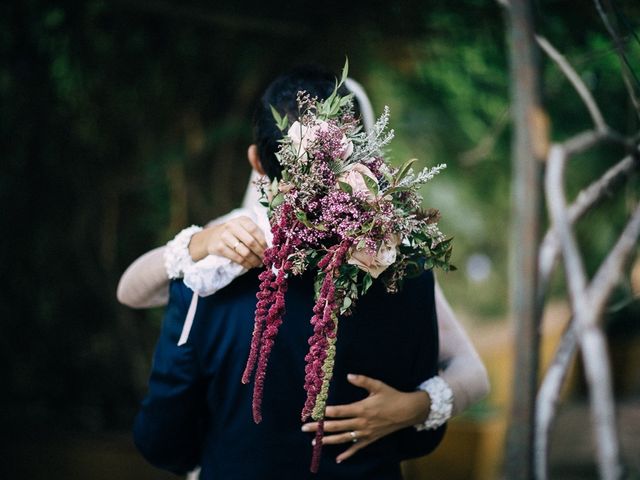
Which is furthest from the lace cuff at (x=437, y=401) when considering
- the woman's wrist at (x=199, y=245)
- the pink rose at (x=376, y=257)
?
the woman's wrist at (x=199, y=245)

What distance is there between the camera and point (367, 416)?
152 cm

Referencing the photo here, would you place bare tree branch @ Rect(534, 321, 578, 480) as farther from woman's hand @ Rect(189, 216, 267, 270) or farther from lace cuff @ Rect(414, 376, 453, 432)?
woman's hand @ Rect(189, 216, 267, 270)

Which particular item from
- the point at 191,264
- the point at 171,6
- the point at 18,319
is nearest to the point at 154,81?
the point at 171,6

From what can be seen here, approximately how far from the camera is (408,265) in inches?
55.7

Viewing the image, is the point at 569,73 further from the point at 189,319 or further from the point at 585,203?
the point at 189,319

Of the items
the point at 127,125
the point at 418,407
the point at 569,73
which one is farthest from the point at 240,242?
the point at 127,125

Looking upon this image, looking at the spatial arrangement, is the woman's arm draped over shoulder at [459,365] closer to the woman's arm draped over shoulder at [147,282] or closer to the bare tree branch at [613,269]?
the bare tree branch at [613,269]

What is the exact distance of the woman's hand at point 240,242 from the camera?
1344mm

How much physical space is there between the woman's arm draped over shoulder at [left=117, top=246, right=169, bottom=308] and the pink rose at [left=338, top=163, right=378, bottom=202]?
0.50m

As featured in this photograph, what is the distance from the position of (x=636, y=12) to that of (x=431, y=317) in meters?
1.52

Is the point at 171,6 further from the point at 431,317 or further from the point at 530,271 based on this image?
the point at 530,271

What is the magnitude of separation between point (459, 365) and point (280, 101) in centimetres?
77

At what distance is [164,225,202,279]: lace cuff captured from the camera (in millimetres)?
1485

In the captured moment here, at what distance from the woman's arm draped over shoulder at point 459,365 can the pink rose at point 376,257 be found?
0.54 metres
